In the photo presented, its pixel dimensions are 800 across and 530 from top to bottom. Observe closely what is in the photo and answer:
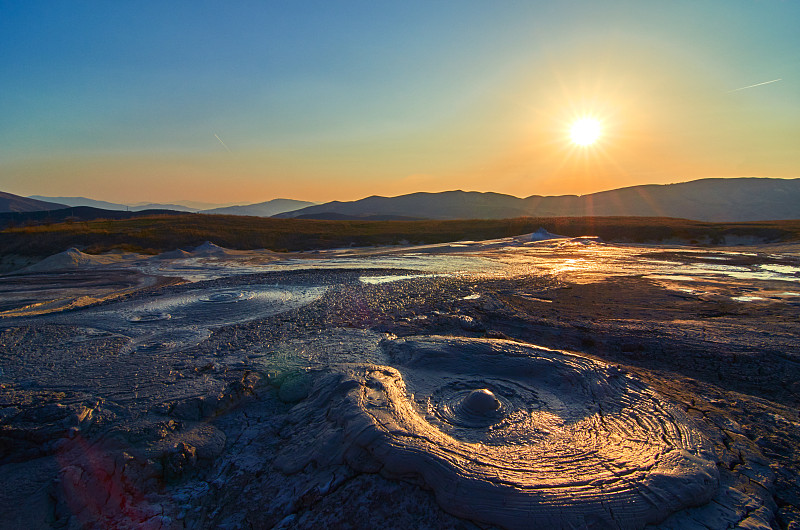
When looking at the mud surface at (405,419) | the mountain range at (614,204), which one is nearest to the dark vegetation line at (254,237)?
the mud surface at (405,419)

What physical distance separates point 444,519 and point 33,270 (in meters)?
20.7

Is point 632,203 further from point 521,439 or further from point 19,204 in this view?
point 19,204

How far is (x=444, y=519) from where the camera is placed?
8.83 feet

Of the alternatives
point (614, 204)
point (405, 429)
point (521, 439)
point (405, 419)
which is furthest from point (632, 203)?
point (405, 429)

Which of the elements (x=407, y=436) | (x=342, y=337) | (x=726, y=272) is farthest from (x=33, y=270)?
(x=726, y=272)

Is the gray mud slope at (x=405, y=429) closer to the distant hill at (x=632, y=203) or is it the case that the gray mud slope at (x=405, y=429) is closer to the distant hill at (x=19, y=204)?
the distant hill at (x=632, y=203)

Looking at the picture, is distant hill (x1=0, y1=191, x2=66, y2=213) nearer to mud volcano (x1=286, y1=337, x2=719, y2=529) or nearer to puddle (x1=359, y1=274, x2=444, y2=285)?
puddle (x1=359, y1=274, x2=444, y2=285)

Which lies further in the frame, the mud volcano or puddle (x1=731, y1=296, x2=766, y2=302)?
puddle (x1=731, y1=296, x2=766, y2=302)

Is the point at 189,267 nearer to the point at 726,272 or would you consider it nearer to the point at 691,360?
the point at 691,360

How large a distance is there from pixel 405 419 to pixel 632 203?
416 feet

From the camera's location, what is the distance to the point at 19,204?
102438mm

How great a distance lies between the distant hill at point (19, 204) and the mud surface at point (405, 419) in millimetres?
119348

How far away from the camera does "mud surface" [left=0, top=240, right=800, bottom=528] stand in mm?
2838

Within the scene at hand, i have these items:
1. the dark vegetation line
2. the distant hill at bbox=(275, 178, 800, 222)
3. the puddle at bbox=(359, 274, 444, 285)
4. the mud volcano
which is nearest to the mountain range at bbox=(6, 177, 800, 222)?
the distant hill at bbox=(275, 178, 800, 222)
